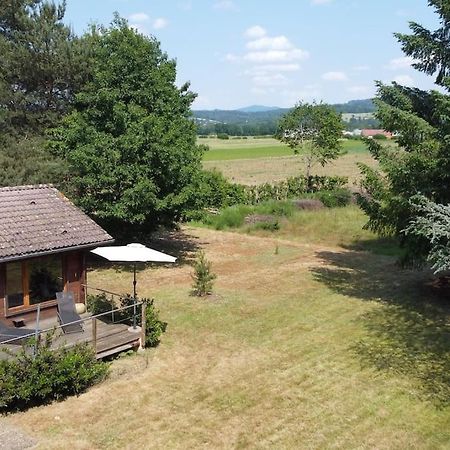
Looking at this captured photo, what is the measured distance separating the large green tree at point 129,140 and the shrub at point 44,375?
10.0 m

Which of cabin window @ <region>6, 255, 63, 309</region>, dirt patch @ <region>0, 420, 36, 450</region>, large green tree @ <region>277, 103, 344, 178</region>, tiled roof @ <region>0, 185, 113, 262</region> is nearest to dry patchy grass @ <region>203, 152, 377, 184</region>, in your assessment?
large green tree @ <region>277, 103, 344, 178</region>

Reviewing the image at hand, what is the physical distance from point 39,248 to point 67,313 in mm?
1871

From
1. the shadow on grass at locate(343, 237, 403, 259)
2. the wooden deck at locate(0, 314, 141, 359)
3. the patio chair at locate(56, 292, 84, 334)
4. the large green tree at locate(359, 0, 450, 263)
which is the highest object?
the large green tree at locate(359, 0, 450, 263)

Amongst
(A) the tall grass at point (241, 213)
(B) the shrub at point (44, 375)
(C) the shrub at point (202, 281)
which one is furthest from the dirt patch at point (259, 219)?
(B) the shrub at point (44, 375)

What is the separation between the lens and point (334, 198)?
124 feet

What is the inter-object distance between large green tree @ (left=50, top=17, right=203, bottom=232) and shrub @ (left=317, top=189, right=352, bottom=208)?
15680 millimetres

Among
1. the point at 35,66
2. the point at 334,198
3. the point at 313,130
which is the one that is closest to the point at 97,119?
the point at 35,66

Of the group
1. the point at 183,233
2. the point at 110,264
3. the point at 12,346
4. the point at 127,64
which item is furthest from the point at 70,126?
the point at 12,346

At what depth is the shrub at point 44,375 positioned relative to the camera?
34.6ft

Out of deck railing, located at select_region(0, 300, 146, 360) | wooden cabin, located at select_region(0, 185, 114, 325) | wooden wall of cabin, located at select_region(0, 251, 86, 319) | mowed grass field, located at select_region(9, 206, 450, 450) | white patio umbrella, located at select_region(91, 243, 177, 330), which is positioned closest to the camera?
mowed grass field, located at select_region(9, 206, 450, 450)

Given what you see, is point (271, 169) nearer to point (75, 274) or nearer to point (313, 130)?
point (313, 130)

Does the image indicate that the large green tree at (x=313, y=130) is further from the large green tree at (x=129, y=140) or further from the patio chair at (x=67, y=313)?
the patio chair at (x=67, y=313)

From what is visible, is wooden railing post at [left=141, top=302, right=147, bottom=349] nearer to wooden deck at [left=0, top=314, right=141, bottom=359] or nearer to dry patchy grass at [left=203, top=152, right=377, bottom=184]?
wooden deck at [left=0, top=314, right=141, bottom=359]

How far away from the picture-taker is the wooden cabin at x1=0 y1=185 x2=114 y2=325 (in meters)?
13.9
